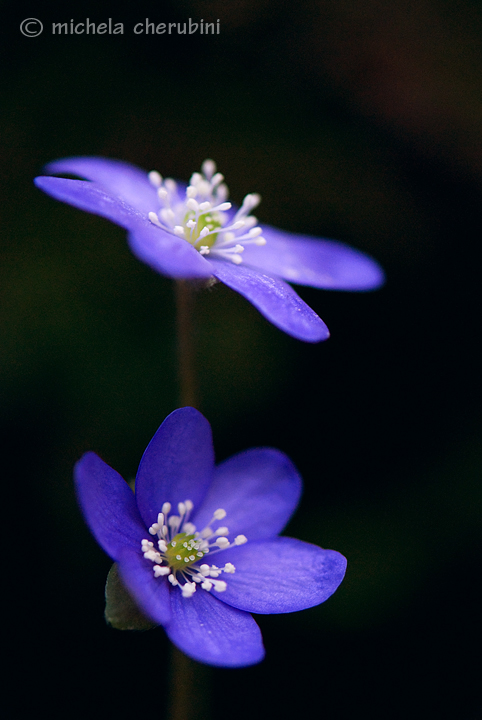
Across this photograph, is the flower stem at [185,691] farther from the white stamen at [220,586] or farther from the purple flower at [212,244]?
the purple flower at [212,244]

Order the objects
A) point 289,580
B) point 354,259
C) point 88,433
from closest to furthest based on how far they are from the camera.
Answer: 1. point 289,580
2. point 354,259
3. point 88,433

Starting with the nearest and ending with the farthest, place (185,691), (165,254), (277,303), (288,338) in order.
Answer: (165,254) < (277,303) < (185,691) < (288,338)

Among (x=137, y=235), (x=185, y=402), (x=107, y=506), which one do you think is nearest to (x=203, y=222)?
(x=185, y=402)

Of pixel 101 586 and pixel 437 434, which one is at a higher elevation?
pixel 437 434

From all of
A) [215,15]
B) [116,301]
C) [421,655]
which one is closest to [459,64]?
[215,15]

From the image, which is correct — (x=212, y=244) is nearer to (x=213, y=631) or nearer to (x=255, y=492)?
(x=255, y=492)

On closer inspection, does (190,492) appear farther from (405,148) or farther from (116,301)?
(405,148)
